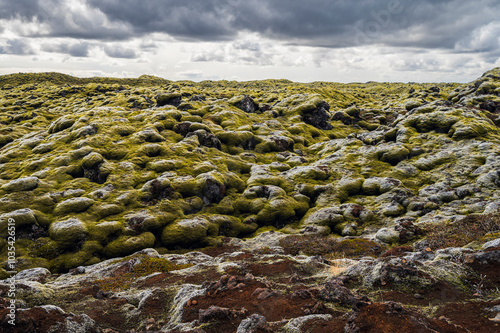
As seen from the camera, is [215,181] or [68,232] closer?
[68,232]

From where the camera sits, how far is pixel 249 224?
1820 inches

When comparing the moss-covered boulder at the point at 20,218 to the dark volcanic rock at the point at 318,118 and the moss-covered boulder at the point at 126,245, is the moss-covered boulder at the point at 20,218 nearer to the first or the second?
the moss-covered boulder at the point at 126,245

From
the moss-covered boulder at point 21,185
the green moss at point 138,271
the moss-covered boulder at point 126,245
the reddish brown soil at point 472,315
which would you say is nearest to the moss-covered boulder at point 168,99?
the moss-covered boulder at point 21,185

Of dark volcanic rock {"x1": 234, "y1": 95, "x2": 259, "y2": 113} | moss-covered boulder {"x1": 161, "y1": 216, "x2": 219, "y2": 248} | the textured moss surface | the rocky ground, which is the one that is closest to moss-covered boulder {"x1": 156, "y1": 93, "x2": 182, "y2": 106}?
the rocky ground

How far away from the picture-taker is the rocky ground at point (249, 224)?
1414cm

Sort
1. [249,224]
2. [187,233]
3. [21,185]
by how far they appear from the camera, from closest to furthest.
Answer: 1. [187,233]
2. [21,185]
3. [249,224]

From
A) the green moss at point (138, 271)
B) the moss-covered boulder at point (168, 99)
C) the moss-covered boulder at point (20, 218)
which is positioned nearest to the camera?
the green moss at point (138, 271)

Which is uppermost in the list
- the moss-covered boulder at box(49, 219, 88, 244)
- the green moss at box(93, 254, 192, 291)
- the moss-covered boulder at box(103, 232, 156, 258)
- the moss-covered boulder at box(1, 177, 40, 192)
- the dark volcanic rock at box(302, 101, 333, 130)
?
the dark volcanic rock at box(302, 101, 333, 130)

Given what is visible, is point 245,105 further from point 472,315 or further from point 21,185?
point 472,315

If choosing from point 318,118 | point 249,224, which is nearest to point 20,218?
point 249,224

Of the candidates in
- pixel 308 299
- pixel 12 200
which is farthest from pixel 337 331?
pixel 12 200

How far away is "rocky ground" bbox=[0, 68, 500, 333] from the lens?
14141 mm

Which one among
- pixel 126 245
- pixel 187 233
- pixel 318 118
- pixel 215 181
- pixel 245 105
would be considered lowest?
pixel 126 245

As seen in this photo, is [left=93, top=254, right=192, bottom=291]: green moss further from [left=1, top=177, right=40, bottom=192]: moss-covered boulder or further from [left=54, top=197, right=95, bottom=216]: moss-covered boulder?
[left=1, top=177, right=40, bottom=192]: moss-covered boulder
